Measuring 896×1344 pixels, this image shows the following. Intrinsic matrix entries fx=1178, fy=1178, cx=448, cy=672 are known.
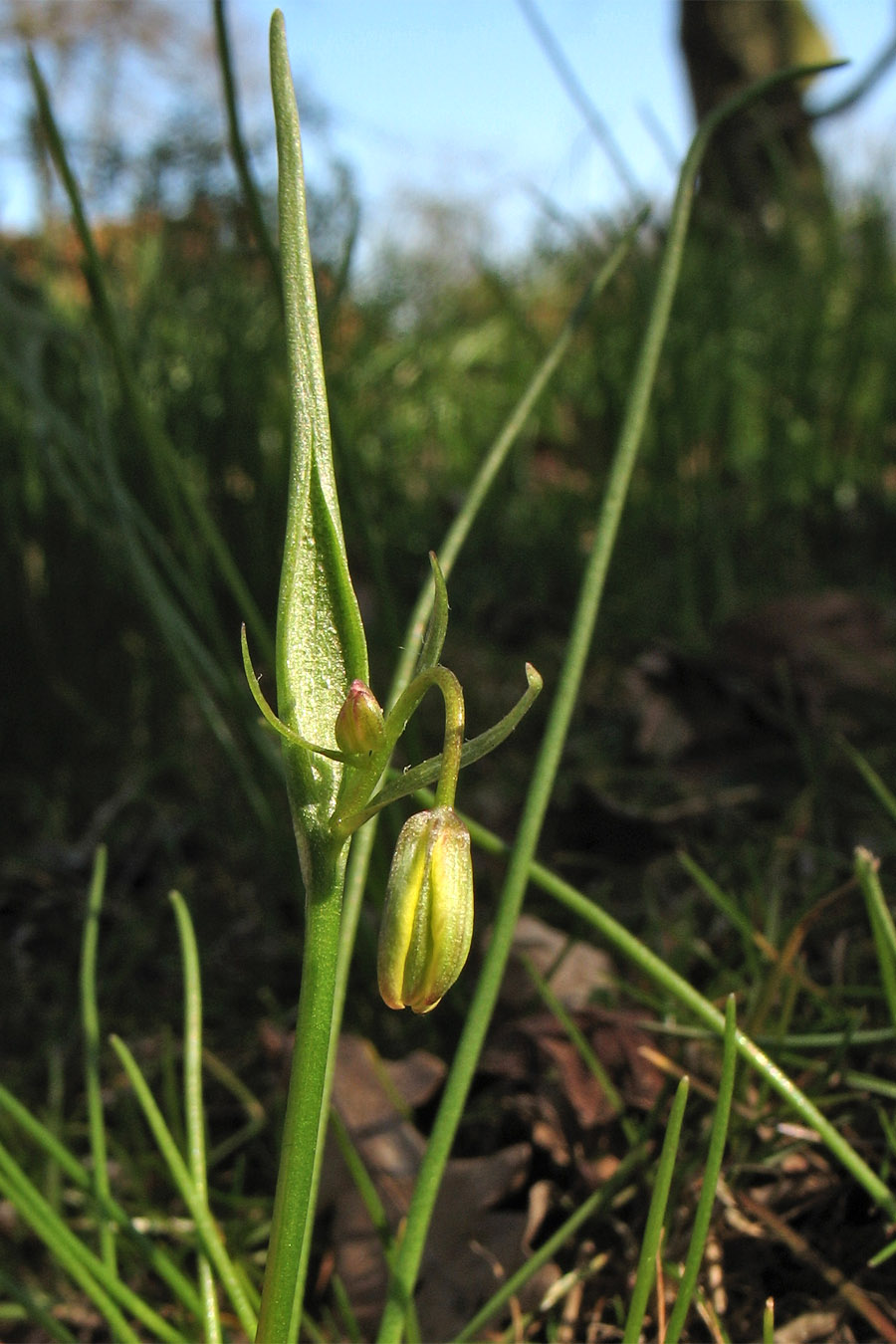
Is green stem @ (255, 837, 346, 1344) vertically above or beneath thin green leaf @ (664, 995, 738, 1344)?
above

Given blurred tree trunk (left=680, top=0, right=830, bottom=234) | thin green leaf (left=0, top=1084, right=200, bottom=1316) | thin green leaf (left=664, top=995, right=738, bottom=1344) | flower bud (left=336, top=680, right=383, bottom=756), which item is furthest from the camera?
blurred tree trunk (left=680, top=0, right=830, bottom=234)

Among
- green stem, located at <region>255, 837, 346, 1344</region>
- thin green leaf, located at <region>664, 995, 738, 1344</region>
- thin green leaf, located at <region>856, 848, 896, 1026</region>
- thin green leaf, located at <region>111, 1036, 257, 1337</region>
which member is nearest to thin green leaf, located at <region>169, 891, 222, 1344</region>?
thin green leaf, located at <region>111, 1036, 257, 1337</region>

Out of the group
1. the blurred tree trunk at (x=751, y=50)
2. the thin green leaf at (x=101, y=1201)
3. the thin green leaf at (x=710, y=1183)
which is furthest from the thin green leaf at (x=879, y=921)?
the blurred tree trunk at (x=751, y=50)

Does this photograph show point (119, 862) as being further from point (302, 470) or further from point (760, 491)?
point (760, 491)

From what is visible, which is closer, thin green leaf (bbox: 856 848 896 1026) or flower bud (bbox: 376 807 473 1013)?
flower bud (bbox: 376 807 473 1013)

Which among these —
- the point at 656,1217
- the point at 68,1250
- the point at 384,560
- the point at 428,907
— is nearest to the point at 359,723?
the point at 428,907

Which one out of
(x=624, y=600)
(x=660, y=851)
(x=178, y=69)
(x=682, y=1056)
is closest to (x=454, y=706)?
(x=682, y=1056)

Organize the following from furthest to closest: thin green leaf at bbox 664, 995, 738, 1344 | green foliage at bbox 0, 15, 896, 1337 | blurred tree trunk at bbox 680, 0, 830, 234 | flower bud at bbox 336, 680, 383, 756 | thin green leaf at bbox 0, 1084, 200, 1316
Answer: blurred tree trunk at bbox 680, 0, 830, 234 < green foliage at bbox 0, 15, 896, 1337 < thin green leaf at bbox 0, 1084, 200, 1316 < thin green leaf at bbox 664, 995, 738, 1344 < flower bud at bbox 336, 680, 383, 756

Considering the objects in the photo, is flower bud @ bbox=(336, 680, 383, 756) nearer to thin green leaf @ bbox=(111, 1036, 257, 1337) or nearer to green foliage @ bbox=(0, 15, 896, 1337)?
green foliage @ bbox=(0, 15, 896, 1337)
